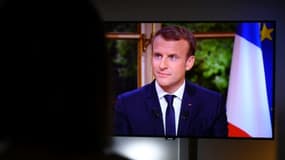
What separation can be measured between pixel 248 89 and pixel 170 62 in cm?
56

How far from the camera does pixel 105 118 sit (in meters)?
0.76

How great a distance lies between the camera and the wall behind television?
3799 mm

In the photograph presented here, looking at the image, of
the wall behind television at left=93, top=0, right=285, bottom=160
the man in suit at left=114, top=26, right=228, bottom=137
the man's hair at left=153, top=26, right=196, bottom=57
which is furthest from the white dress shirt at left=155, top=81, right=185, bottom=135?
the wall behind television at left=93, top=0, right=285, bottom=160

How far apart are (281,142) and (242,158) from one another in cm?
31

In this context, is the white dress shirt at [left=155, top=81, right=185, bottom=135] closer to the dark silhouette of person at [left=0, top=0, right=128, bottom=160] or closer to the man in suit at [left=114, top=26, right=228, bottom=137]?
the man in suit at [left=114, top=26, right=228, bottom=137]

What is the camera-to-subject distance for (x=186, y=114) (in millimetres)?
3557

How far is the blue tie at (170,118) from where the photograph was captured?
3557 mm

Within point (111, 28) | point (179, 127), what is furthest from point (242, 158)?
point (111, 28)

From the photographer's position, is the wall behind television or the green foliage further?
the wall behind television

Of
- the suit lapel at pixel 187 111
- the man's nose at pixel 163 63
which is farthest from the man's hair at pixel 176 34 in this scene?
Answer: the suit lapel at pixel 187 111

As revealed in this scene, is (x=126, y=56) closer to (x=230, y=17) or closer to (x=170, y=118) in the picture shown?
(x=170, y=118)

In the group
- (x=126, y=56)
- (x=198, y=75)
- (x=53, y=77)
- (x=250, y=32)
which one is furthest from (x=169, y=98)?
(x=53, y=77)

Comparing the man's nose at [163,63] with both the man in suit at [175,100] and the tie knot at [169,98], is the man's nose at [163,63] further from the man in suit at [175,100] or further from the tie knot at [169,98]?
the tie knot at [169,98]

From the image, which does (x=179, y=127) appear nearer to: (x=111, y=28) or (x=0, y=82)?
(x=111, y=28)
